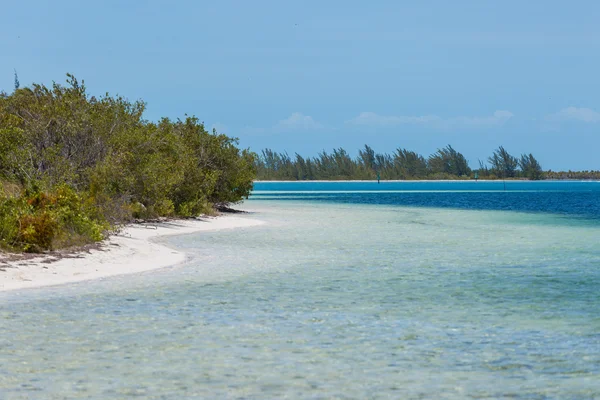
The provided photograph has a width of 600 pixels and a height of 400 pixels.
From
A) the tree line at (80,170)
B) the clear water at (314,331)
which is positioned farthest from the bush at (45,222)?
the clear water at (314,331)

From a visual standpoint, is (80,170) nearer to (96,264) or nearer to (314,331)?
(96,264)

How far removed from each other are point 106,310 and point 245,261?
1000 cm

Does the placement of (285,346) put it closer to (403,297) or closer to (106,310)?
(106,310)

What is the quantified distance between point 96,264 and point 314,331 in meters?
10.6

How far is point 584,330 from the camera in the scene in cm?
1408

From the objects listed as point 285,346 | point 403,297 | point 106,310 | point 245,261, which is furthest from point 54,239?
point 285,346

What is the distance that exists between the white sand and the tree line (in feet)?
3.22

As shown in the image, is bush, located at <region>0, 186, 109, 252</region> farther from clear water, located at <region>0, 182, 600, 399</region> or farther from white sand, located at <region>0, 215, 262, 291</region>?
clear water, located at <region>0, 182, 600, 399</region>

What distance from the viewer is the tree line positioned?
24.7m

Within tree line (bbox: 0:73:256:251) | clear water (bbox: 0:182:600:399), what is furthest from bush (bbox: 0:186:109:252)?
clear water (bbox: 0:182:600:399)

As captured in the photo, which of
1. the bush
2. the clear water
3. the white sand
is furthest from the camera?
the bush

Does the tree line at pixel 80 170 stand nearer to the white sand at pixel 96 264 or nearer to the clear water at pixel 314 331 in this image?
the white sand at pixel 96 264

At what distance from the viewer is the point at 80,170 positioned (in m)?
33.1

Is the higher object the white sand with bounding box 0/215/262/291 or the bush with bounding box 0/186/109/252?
the bush with bounding box 0/186/109/252
